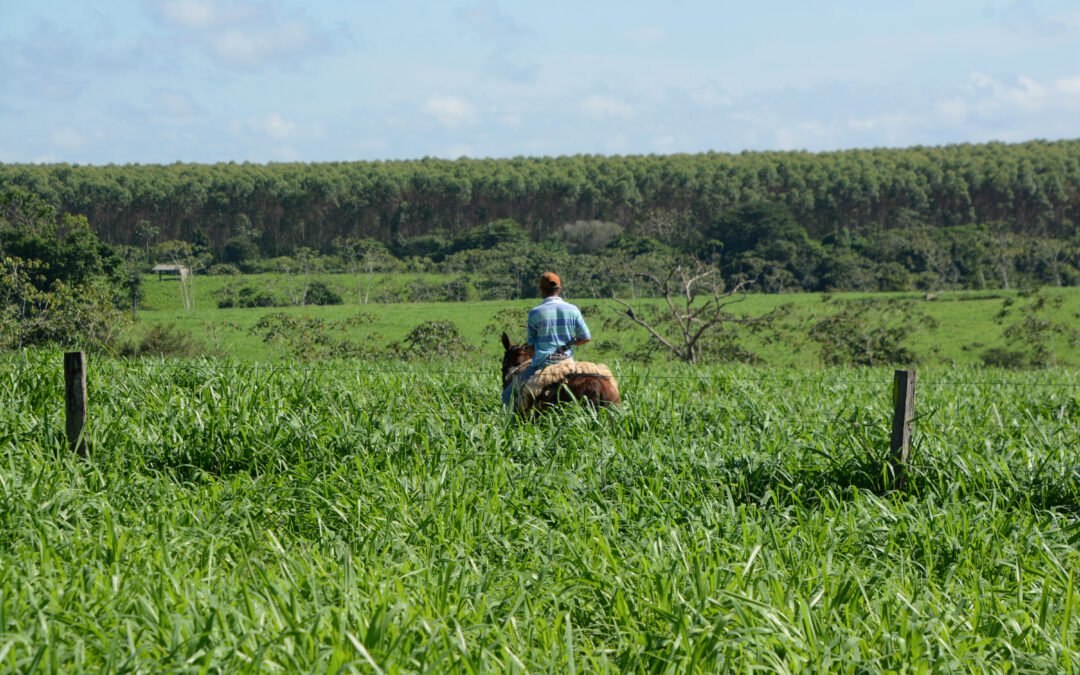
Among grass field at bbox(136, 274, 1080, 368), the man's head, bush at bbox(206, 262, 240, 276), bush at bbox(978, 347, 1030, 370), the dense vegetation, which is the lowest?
bush at bbox(978, 347, 1030, 370)

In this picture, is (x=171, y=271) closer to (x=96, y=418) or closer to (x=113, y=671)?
(x=96, y=418)

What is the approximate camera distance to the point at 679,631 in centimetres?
396

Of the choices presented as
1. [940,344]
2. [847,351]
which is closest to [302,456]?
[847,351]

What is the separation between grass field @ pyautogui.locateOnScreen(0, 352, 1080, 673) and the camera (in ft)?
12.5

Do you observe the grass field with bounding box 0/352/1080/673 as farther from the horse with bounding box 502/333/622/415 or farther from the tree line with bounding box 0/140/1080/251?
the tree line with bounding box 0/140/1080/251

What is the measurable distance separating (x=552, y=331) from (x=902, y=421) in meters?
3.12

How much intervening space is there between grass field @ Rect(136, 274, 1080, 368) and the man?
24645mm

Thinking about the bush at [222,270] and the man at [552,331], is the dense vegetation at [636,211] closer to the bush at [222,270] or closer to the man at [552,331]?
the bush at [222,270]

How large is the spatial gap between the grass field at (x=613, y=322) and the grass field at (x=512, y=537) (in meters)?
25.8

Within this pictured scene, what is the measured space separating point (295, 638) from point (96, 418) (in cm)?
439

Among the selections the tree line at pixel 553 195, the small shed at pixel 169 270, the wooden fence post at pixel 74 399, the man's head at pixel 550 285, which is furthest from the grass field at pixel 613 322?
the wooden fence post at pixel 74 399

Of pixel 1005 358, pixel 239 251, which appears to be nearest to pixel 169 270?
pixel 239 251

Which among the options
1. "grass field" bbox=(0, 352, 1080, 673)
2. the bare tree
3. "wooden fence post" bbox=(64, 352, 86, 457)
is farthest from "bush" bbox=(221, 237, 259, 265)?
"wooden fence post" bbox=(64, 352, 86, 457)

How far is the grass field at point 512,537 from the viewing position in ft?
12.5
